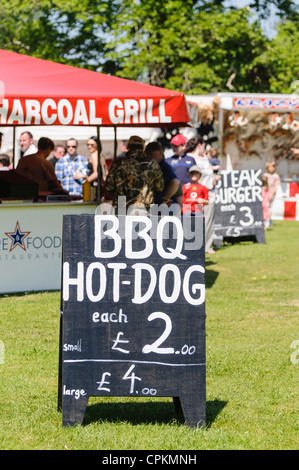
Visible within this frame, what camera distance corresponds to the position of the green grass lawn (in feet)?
17.5

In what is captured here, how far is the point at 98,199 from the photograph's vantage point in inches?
498

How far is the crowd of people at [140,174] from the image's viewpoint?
11016 mm

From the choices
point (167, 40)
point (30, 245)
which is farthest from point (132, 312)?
point (167, 40)

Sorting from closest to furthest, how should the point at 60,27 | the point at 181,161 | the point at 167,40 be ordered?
the point at 181,161, the point at 167,40, the point at 60,27

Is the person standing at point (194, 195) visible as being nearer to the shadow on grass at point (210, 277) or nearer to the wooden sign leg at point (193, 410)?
the shadow on grass at point (210, 277)

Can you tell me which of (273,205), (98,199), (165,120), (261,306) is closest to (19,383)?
(261,306)

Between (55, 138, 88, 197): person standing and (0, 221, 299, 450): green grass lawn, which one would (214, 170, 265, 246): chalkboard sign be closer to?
(55, 138, 88, 197): person standing

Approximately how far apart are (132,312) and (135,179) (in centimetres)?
560

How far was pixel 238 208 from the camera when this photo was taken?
1816cm

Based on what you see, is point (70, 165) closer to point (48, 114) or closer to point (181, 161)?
point (181, 161)

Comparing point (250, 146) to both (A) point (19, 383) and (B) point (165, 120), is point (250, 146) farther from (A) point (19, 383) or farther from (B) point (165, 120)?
(A) point (19, 383)

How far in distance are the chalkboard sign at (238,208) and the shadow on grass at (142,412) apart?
11.5m

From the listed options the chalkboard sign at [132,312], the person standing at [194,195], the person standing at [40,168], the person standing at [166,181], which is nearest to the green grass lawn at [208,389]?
the chalkboard sign at [132,312]
